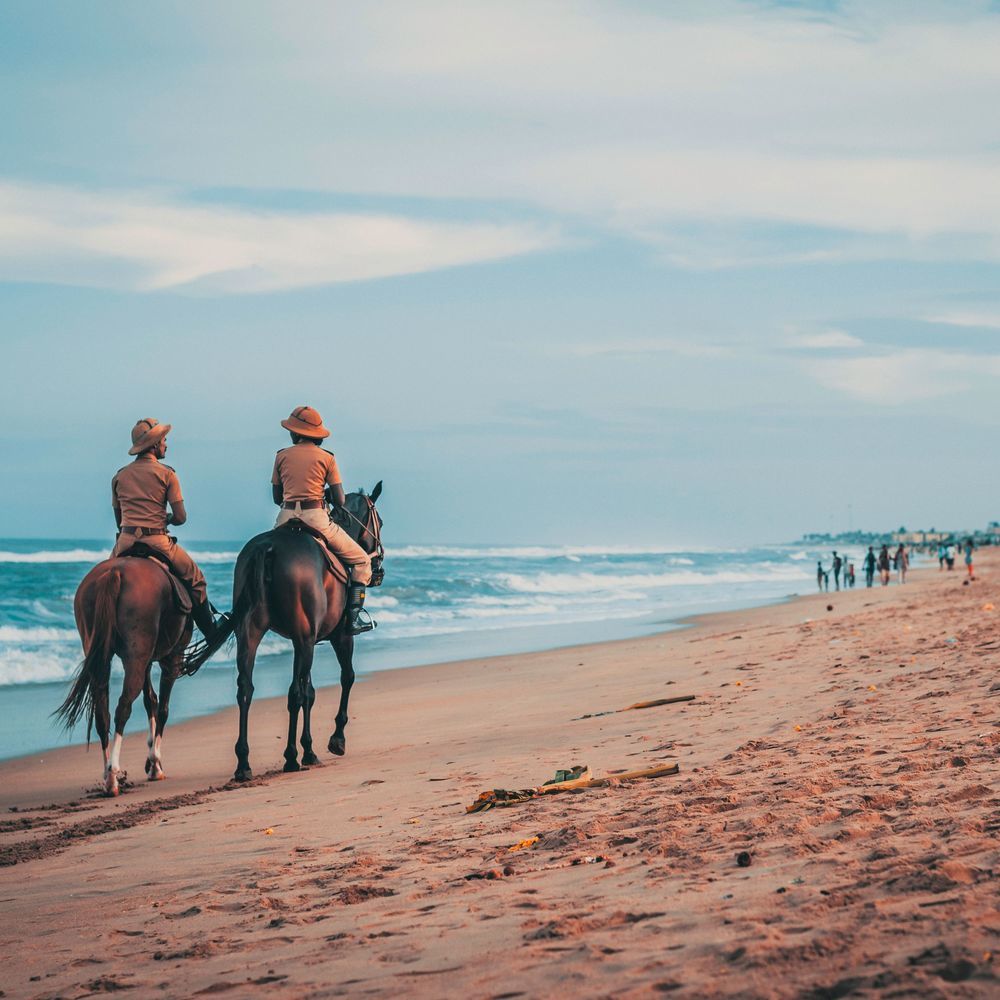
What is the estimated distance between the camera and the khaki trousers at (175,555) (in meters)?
10.4

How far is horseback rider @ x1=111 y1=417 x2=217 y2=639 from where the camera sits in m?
10.4

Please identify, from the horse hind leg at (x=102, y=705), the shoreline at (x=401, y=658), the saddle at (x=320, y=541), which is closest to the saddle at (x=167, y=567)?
the horse hind leg at (x=102, y=705)

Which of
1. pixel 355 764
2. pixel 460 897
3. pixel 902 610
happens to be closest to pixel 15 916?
pixel 460 897

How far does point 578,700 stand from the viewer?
44.7ft

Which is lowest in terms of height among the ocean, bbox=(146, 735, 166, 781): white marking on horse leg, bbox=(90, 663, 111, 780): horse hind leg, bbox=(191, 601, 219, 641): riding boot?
the ocean

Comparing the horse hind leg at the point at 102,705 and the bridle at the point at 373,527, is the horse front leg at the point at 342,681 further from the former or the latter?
the horse hind leg at the point at 102,705

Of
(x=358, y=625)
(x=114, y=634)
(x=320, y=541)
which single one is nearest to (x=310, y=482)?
(x=320, y=541)

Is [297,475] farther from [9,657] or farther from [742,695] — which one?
[9,657]

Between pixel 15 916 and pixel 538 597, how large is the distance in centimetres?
3925

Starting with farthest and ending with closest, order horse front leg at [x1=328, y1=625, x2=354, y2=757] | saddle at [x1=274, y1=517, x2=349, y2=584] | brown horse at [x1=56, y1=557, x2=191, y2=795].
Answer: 1. horse front leg at [x1=328, y1=625, x2=354, y2=757]
2. saddle at [x1=274, y1=517, x2=349, y2=584]
3. brown horse at [x1=56, y1=557, x2=191, y2=795]

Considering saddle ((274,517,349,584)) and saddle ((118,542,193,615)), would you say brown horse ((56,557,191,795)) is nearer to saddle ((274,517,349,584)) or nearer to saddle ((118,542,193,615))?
saddle ((118,542,193,615))

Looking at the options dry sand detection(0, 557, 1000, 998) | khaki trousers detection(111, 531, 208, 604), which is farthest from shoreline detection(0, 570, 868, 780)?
khaki trousers detection(111, 531, 208, 604)

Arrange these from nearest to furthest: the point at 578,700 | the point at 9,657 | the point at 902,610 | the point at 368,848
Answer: the point at 368,848, the point at 578,700, the point at 9,657, the point at 902,610

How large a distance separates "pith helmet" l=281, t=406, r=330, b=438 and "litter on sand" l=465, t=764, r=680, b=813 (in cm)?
459
